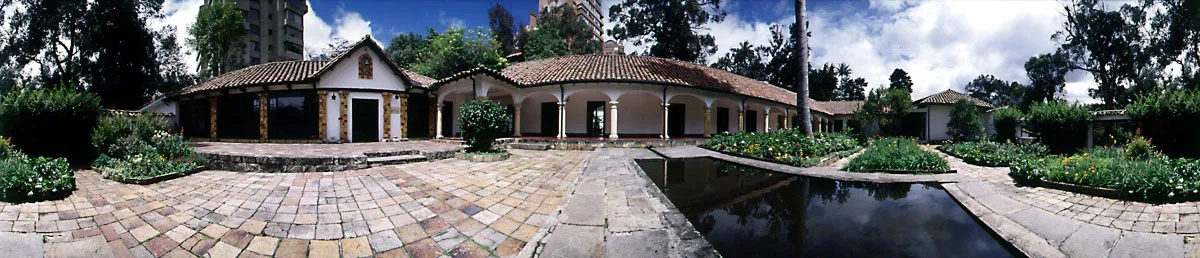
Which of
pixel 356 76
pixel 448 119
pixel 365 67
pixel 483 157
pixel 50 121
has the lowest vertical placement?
pixel 483 157

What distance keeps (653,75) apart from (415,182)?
34.6 ft

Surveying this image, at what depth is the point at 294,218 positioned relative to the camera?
11.4 feet

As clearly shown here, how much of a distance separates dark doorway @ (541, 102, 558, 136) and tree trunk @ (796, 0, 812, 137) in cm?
892

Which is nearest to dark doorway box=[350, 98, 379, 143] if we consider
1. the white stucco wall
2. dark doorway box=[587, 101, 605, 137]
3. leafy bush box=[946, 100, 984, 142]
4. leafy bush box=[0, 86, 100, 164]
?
the white stucco wall

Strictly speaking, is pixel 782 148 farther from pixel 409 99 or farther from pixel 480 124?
pixel 409 99

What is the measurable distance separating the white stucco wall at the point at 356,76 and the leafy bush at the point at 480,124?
585 centimetres

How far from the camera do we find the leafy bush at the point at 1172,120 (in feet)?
25.4

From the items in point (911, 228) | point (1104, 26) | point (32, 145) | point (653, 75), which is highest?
point (1104, 26)

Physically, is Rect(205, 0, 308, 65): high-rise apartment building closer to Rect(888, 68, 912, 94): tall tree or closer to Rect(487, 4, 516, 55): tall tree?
Rect(487, 4, 516, 55): tall tree

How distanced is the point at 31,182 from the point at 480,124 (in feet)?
19.5

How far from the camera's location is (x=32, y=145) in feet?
19.1

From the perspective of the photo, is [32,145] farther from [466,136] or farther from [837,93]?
[837,93]

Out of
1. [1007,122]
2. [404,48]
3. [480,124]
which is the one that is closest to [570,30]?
[404,48]

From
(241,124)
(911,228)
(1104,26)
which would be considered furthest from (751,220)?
(1104,26)
